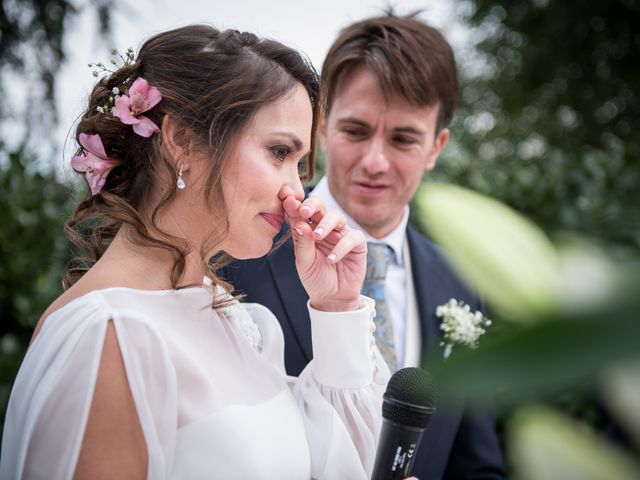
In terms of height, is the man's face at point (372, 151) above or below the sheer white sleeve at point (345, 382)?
above

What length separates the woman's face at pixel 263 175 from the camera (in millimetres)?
2174

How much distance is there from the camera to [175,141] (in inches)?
86.4

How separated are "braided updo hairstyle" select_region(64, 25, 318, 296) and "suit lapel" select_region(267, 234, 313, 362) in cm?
66

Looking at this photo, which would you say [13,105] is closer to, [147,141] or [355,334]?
[147,141]

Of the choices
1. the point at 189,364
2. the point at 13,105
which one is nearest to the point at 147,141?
the point at 189,364

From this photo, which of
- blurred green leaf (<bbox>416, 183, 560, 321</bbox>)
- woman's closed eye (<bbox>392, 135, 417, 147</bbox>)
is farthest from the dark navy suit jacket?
blurred green leaf (<bbox>416, 183, 560, 321</bbox>)

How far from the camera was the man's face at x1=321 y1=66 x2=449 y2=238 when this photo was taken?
3371 millimetres

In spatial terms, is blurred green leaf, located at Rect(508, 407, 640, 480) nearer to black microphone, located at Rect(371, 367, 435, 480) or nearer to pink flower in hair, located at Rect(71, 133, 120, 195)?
black microphone, located at Rect(371, 367, 435, 480)

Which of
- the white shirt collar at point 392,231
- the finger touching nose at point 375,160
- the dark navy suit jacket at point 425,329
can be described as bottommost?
the dark navy suit jacket at point 425,329

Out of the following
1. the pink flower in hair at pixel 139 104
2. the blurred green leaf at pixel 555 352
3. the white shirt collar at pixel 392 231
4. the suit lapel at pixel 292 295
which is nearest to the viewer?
the blurred green leaf at pixel 555 352

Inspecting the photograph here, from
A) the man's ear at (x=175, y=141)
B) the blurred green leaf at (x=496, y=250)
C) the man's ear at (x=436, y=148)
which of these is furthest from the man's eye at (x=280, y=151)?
the blurred green leaf at (x=496, y=250)

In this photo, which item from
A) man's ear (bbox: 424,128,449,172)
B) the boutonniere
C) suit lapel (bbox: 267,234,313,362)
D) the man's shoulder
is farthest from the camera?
man's ear (bbox: 424,128,449,172)

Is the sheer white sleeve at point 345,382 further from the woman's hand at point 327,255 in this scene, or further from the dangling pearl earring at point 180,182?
the dangling pearl earring at point 180,182

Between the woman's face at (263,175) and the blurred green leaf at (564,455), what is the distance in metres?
1.86
